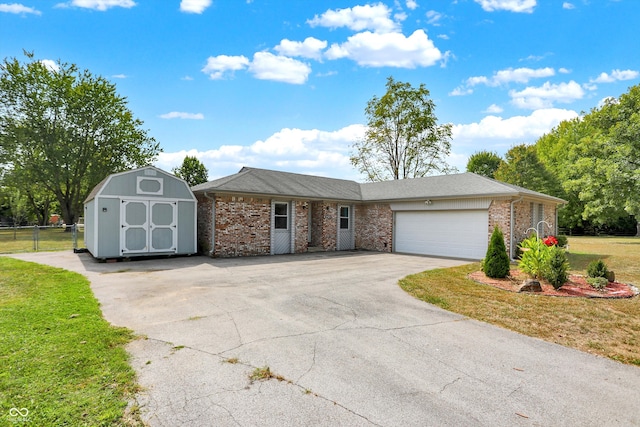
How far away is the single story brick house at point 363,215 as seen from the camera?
12.9m

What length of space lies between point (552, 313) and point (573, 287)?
9.08 feet

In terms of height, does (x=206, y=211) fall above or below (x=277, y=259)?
above

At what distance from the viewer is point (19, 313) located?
517cm

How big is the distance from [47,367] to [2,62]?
34194 mm

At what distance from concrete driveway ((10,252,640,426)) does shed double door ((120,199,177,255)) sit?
210 inches

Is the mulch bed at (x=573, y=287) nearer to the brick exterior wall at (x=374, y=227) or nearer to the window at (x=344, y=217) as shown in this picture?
the brick exterior wall at (x=374, y=227)

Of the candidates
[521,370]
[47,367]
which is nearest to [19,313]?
[47,367]

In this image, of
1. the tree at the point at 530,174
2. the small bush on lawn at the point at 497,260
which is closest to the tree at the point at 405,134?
the tree at the point at 530,174

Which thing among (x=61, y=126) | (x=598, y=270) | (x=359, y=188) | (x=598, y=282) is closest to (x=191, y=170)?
(x=61, y=126)

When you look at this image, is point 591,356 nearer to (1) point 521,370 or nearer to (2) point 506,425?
(1) point 521,370

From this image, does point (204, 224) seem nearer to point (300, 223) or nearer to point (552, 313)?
point (300, 223)

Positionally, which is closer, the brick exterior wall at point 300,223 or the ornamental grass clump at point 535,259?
the ornamental grass clump at point 535,259

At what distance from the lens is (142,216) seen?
11961 millimetres

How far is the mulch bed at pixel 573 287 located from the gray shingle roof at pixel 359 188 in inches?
164
